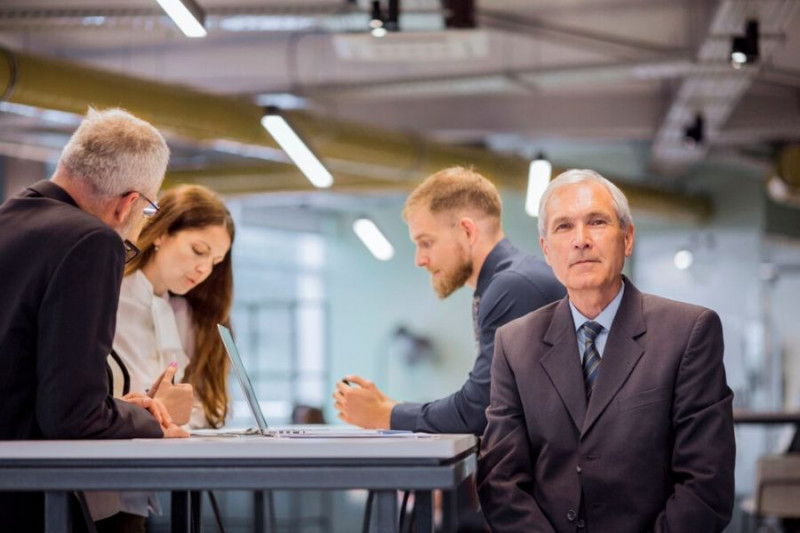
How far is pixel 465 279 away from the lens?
12.2ft

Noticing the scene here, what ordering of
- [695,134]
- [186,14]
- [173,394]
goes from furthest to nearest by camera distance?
[695,134] → [186,14] → [173,394]

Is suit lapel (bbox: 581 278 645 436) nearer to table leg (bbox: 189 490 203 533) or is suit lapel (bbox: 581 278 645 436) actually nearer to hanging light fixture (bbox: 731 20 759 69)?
table leg (bbox: 189 490 203 533)

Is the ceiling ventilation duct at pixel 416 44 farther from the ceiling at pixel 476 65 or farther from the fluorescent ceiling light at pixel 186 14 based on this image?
the fluorescent ceiling light at pixel 186 14

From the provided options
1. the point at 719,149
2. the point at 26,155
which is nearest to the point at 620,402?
the point at 26,155

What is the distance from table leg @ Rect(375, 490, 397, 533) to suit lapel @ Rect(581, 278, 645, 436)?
0.62 metres

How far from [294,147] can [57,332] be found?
517 cm

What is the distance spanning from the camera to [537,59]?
9.53 metres

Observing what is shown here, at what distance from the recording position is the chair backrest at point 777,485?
21.2ft

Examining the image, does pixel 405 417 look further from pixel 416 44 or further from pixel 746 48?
pixel 416 44

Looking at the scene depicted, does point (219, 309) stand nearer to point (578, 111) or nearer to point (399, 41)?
point (399, 41)

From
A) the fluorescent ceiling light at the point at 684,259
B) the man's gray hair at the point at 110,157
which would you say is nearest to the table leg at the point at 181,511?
the man's gray hair at the point at 110,157

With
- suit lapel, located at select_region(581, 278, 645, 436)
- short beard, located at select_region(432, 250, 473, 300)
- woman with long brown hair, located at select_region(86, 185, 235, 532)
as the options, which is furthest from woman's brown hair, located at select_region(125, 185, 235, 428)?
suit lapel, located at select_region(581, 278, 645, 436)

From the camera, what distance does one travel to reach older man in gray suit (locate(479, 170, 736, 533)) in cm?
251

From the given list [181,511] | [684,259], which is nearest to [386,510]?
[181,511]
